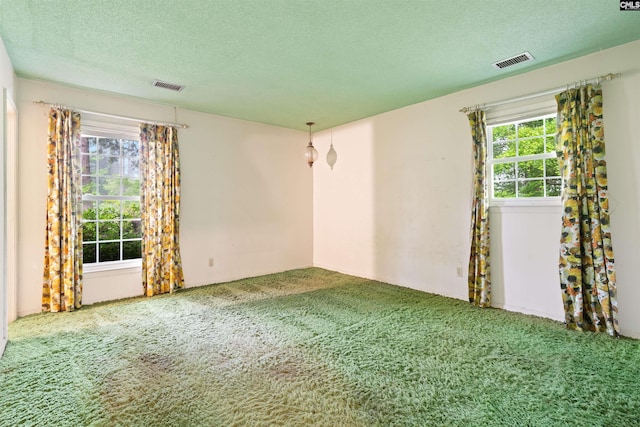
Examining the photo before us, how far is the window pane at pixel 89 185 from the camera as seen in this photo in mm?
4047

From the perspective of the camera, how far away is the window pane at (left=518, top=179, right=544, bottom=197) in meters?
3.50

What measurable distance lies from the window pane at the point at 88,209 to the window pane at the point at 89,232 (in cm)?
9

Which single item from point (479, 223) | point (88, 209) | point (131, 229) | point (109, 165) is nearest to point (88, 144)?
point (109, 165)

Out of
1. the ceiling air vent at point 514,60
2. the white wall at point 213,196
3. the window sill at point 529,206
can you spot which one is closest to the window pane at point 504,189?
the window sill at point 529,206

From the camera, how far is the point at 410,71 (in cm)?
336

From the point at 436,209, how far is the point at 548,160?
4.47 feet

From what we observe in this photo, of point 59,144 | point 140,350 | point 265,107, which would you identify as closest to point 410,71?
point 265,107

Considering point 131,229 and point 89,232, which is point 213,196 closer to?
point 131,229

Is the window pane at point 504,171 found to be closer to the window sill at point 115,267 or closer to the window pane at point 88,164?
the window sill at point 115,267

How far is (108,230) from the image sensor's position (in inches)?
168

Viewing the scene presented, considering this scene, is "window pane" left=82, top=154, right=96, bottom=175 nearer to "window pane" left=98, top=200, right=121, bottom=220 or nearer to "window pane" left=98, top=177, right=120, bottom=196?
"window pane" left=98, top=177, right=120, bottom=196

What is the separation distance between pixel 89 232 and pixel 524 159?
17.9 feet

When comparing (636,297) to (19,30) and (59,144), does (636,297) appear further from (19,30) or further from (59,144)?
(59,144)

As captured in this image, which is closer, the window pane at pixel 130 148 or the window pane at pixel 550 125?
the window pane at pixel 550 125
